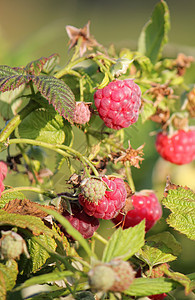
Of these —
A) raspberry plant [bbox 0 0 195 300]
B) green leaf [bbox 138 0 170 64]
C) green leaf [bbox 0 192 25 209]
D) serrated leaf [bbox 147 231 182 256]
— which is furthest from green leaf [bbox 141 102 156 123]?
green leaf [bbox 0 192 25 209]

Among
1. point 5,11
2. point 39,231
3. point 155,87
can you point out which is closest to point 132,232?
point 39,231

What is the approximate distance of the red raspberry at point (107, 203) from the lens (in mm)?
647

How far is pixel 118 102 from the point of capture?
0.71m

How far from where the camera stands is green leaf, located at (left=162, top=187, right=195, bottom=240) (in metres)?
0.70

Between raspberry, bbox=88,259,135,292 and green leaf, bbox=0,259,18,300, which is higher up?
raspberry, bbox=88,259,135,292

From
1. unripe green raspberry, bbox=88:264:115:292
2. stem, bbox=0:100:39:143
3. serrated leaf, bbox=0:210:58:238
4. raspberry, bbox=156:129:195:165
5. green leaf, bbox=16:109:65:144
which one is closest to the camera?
unripe green raspberry, bbox=88:264:115:292

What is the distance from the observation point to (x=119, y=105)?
2.32ft

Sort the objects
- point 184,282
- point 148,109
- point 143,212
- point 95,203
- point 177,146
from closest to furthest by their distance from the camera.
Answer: point 184,282, point 95,203, point 143,212, point 148,109, point 177,146

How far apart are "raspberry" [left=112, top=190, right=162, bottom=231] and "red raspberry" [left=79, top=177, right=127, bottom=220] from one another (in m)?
0.16

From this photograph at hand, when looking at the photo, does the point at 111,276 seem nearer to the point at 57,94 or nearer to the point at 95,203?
the point at 95,203

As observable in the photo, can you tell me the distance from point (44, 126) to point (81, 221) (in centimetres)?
19

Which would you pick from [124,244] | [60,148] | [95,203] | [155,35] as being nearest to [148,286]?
[124,244]

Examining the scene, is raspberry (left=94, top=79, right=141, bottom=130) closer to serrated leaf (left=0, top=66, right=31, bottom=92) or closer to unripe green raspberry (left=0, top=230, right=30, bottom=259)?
serrated leaf (left=0, top=66, right=31, bottom=92)

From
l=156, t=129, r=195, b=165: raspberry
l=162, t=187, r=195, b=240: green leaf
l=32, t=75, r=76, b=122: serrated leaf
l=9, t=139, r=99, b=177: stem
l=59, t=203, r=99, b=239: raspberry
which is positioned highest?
l=32, t=75, r=76, b=122: serrated leaf
